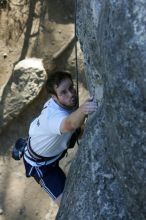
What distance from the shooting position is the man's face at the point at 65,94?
11.3 ft

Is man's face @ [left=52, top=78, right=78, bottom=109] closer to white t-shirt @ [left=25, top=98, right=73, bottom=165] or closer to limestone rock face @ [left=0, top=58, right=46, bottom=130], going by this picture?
white t-shirt @ [left=25, top=98, right=73, bottom=165]

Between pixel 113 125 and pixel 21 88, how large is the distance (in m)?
3.34

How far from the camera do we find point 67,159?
565cm

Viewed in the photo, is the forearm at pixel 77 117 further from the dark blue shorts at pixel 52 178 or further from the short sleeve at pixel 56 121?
the dark blue shorts at pixel 52 178

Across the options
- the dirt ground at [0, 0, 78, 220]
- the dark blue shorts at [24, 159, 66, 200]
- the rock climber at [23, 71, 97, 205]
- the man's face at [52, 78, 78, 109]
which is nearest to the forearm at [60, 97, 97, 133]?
the rock climber at [23, 71, 97, 205]

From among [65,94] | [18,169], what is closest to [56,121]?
[65,94]

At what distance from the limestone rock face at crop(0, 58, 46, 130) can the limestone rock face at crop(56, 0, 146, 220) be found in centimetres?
241

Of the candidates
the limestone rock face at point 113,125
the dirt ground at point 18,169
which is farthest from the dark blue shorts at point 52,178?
the dirt ground at point 18,169

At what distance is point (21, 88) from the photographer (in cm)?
586

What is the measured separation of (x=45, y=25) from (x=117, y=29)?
355 centimetres

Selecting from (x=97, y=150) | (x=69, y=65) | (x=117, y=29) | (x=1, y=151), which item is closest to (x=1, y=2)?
(x=69, y=65)

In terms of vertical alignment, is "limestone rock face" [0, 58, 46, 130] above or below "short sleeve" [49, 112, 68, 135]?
below

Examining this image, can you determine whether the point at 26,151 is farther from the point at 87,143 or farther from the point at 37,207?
the point at 37,207

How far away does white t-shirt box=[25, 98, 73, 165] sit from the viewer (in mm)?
3400
